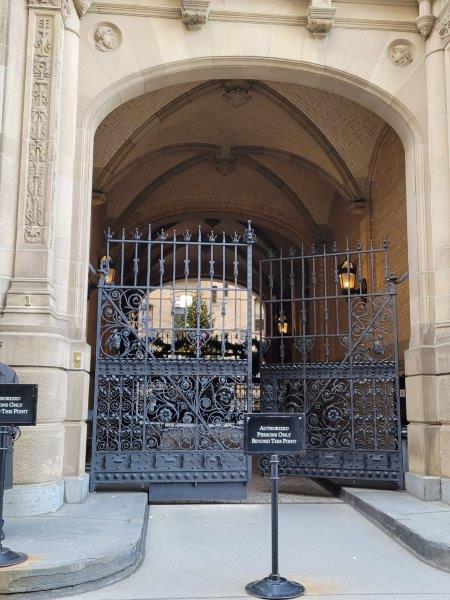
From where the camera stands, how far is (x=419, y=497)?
26.2 feet

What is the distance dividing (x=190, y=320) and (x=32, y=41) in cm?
922

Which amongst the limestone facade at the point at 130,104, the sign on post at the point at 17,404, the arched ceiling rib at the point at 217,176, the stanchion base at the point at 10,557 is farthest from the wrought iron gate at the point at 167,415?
the arched ceiling rib at the point at 217,176

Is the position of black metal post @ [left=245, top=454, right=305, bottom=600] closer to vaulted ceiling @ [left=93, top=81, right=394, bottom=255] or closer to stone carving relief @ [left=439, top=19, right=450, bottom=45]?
stone carving relief @ [left=439, top=19, right=450, bottom=45]

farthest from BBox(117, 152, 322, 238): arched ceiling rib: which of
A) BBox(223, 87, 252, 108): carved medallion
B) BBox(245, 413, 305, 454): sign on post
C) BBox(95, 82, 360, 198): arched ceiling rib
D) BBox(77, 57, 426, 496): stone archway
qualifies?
BBox(245, 413, 305, 454): sign on post

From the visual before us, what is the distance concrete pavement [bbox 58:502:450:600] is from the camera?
4.86m

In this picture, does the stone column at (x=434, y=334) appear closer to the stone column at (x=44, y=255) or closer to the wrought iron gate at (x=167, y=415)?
the wrought iron gate at (x=167, y=415)

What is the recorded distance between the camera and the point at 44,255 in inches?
289

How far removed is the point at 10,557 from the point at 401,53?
8.29 m

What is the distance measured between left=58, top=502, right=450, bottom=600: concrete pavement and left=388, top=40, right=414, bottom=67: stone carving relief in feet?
20.9

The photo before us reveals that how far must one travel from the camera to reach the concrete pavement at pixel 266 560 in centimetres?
486

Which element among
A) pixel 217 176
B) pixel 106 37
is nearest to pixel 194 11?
pixel 106 37

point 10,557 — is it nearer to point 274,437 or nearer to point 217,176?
point 274,437

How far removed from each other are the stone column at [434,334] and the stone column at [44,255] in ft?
14.8

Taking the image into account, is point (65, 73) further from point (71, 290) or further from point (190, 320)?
point (190, 320)
